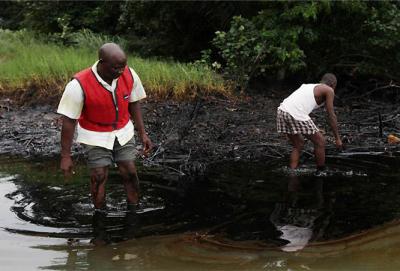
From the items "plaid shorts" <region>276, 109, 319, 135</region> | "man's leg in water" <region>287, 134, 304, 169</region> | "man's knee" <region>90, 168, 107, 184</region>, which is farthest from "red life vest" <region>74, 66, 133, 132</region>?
"man's leg in water" <region>287, 134, 304, 169</region>

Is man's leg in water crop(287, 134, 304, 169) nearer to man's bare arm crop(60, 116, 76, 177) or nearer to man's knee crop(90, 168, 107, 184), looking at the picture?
man's knee crop(90, 168, 107, 184)

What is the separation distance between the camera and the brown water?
4.36 m

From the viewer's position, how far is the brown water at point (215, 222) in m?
4.36

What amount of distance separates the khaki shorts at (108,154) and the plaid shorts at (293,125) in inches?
94.6

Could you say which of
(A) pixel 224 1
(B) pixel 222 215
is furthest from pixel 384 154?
(A) pixel 224 1

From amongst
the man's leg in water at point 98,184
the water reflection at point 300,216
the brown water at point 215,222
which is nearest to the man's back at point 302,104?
the brown water at point 215,222

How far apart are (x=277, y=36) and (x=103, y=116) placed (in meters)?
6.99

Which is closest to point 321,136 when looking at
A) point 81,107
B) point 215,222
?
point 215,222

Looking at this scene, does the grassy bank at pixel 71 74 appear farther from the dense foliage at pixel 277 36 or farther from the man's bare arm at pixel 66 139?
the man's bare arm at pixel 66 139

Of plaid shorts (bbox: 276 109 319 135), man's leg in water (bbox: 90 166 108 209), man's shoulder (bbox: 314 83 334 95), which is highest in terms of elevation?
man's shoulder (bbox: 314 83 334 95)

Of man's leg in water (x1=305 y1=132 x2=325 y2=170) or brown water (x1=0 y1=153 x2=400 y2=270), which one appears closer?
brown water (x1=0 y1=153 x2=400 y2=270)

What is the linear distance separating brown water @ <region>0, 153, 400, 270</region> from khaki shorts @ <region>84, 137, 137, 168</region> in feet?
1.79

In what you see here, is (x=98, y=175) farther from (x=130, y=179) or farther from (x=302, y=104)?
(x=302, y=104)

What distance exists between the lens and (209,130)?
30.1ft
